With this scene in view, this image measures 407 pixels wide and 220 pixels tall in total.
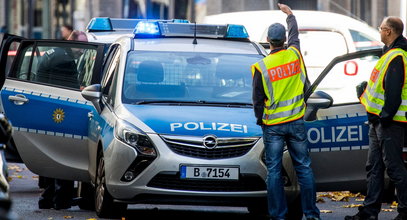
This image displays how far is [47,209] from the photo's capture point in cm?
1138

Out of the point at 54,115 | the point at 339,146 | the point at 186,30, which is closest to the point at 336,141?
the point at 339,146

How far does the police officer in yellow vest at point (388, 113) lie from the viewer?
32.0ft

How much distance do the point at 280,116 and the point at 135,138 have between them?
112 cm

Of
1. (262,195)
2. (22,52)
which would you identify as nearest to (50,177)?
(22,52)

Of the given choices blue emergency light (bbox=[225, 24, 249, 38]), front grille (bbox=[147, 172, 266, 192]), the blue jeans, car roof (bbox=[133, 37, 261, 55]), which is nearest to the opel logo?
front grille (bbox=[147, 172, 266, 192])

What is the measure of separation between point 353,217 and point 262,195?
0.94 meters

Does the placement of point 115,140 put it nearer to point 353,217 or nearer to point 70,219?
point 70,219

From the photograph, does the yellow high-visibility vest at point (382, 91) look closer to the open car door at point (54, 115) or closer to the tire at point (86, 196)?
the open car door at point (54, 115)

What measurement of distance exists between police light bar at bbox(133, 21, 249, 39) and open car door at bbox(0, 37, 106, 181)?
40 cm

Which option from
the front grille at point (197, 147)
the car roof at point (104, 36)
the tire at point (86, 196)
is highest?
the car roof at point (104, 36)

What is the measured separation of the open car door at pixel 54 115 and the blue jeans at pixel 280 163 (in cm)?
210

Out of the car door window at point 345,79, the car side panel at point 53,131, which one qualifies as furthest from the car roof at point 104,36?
the car door window at point 345,79

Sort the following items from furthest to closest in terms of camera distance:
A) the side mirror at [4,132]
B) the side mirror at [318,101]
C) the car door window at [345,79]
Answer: the car door window at [345,79], the side mirror at [318,101], the side mirror at [4,132]

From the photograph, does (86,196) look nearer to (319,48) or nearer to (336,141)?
(336,141)
